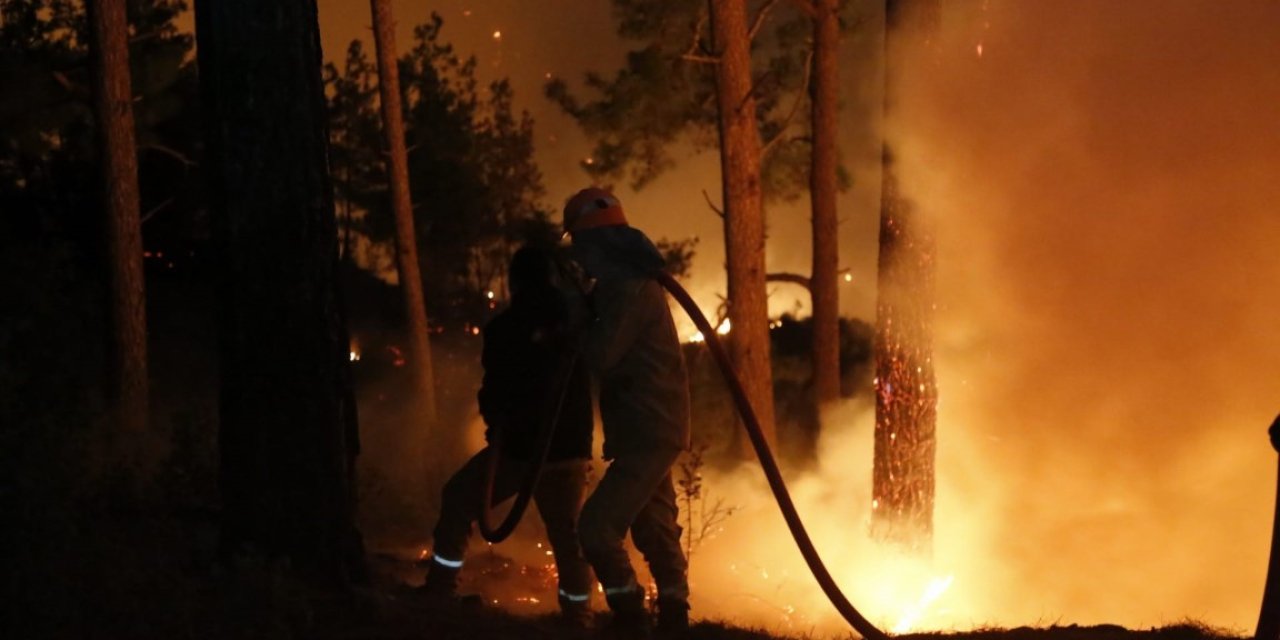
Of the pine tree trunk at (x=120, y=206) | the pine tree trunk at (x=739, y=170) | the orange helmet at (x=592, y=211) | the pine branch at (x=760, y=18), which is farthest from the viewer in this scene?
the pine branch at (x=760, y=18)

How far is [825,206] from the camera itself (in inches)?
857

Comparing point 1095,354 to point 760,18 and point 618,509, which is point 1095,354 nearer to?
point 760,18

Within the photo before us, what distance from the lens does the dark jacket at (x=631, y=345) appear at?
616 centimetres

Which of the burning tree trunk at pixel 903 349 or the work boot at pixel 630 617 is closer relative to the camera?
the work boot at pixel 630 617

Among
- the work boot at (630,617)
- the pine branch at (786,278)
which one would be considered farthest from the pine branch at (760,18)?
the work boot at (630,617)

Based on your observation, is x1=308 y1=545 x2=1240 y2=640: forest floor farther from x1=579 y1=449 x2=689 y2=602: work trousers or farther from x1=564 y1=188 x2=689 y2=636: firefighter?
x1=564 y1=188 x2=689 y2=636: firefighter

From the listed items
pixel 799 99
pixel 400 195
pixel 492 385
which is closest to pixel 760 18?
pixel 799 99

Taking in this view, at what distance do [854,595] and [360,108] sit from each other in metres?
30.1

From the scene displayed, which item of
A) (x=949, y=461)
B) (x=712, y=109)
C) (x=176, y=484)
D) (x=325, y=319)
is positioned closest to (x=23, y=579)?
(x=325, y=319)

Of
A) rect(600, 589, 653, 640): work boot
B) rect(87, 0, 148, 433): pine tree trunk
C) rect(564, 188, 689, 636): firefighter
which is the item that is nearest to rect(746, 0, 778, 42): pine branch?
rect(87, 0, 148, 433): pine tree trunk

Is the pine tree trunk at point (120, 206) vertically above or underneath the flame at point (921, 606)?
above

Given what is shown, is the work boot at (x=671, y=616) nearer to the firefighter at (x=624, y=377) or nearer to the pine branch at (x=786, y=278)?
the firefighter at (x=624, y=377)

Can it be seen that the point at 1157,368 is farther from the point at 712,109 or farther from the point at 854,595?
the point at 712,109

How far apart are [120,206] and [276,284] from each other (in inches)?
425
